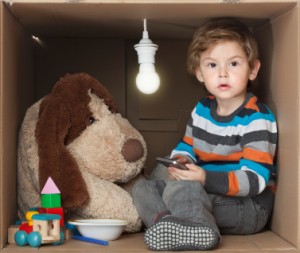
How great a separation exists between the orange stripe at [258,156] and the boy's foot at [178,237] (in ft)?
0.65

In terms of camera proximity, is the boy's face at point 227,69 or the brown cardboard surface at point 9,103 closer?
the brown cardboard surface at point 9,103

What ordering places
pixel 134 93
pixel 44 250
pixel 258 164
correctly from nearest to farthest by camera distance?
1. pixel 44 250
2. pixel 258 164
3. pixel 134 93

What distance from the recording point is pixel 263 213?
1.09 m

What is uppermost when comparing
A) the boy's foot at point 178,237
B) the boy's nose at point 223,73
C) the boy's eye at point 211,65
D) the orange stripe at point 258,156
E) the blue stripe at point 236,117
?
the boy's eye at point 211,65

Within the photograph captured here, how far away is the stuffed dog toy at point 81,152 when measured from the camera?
3.36ft

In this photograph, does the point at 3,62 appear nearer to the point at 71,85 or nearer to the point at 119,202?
the point at 71,85

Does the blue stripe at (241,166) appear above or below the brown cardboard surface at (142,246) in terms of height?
above

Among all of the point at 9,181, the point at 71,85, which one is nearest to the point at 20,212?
the point at 9,181

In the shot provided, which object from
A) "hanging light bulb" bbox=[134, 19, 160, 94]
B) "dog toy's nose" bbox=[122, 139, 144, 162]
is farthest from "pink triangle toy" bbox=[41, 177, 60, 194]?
"hanging light bulb" bbox=[134, 19, 160, 94]

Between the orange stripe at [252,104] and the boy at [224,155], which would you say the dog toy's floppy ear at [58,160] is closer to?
the boy at [224,155]

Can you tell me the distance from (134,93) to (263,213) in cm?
47

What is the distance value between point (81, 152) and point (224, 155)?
27cm

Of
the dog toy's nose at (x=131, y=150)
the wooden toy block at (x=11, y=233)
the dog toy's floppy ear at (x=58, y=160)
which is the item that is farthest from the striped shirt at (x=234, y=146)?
the wooden toy block at (x=11, y=233)

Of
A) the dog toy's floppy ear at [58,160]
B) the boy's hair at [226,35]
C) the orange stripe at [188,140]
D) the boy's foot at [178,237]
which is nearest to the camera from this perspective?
the boy's foot at [178,237]
